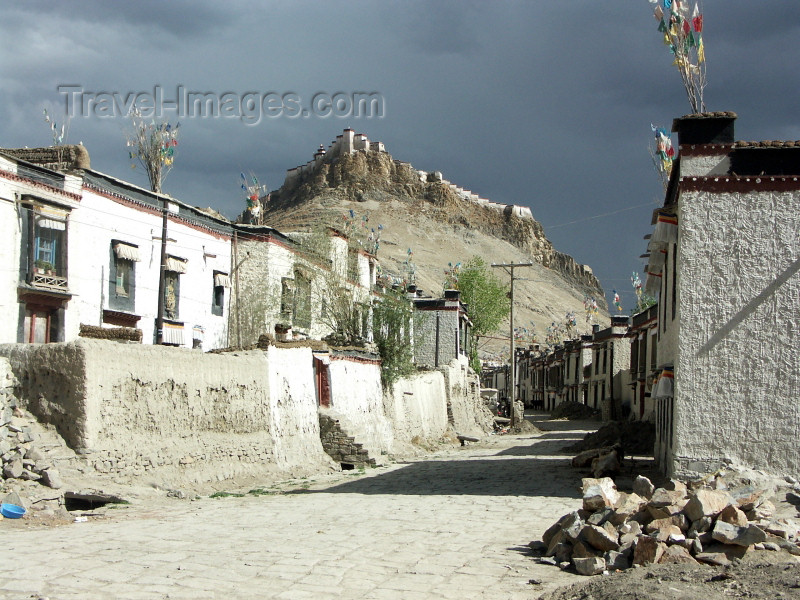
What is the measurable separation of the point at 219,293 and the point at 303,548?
2215cm

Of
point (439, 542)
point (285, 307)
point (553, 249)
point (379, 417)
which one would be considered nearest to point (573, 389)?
point (285, 307)

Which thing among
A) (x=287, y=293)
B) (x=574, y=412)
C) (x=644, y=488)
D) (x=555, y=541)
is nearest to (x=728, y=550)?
(x=555, y=541)

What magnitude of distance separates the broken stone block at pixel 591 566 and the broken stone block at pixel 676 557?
602 millimetres

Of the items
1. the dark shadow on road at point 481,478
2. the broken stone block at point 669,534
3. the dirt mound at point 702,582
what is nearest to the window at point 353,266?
the dark shadow on road at point 481,478

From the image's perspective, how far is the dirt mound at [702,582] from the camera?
24.2 ft

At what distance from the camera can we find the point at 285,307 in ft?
106

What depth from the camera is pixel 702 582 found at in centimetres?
793

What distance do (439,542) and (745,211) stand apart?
27.3 ft

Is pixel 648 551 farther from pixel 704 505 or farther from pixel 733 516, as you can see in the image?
pixel 733 516

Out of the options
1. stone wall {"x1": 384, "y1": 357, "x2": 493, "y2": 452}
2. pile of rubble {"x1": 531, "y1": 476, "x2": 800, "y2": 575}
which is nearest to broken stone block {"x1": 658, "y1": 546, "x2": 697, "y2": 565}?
pile of rubble {"x1": 531, "y1": 476, "x2": 800, "y2": 575}

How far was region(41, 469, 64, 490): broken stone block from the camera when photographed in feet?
40.5

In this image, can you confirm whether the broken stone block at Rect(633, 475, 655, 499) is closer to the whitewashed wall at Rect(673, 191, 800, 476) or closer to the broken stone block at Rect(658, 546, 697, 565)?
the broken stone block at Rect(658, 546, 697, 565)

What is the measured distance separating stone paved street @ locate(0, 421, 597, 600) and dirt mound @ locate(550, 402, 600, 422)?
136 ft

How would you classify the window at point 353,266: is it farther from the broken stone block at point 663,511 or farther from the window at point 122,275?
the broken stone block at point 663,511
